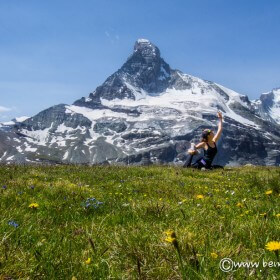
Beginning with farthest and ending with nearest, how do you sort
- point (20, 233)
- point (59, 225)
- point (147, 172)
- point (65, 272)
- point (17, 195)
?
point (147, 172) < point (17, 195) < point (59, 225) < point (20, 233) < point (65, 272)

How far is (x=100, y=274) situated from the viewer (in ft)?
11.0

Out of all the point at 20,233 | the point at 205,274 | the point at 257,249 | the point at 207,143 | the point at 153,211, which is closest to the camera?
the point at 205,274

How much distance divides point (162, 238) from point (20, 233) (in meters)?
1.76

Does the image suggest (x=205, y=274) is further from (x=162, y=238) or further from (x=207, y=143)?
(x=207, y=143)

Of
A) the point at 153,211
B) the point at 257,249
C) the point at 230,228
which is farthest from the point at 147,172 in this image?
the point at 257,249

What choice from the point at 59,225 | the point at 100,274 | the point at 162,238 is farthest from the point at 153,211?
the point at 100,274

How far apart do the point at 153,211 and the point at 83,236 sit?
189 centimetres

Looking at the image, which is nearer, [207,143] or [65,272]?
[65,272]

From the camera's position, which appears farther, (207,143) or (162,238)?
(207,143)

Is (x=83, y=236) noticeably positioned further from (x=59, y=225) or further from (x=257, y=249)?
(x=257, y=249)

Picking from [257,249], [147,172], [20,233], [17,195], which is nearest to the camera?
[257,249]

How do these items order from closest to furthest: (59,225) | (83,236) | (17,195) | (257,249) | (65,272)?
(65,272) < (257,249) < (83,236) < (59,225) < (17,195)

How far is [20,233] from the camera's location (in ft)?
14.6

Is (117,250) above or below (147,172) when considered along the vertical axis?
above
